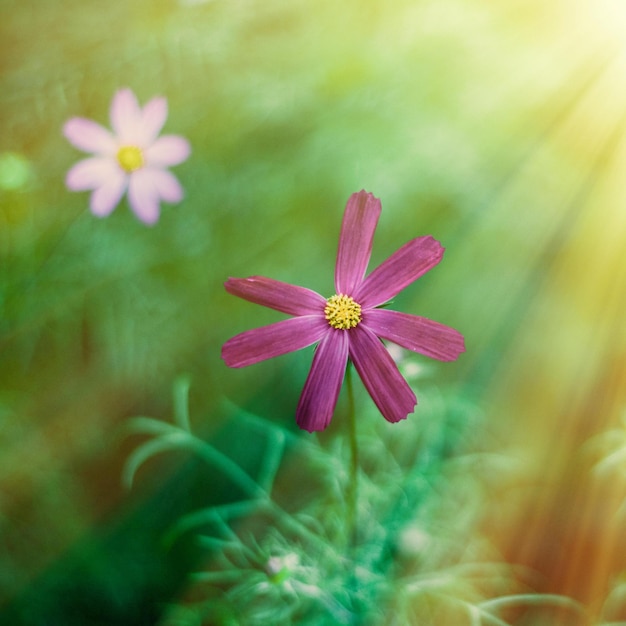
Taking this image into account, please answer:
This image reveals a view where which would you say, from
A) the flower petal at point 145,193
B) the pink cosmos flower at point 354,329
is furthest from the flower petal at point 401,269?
the flower petal at point 145,193

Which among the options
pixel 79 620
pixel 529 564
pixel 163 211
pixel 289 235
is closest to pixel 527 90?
pixel 289 235

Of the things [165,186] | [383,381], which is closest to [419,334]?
Result: [383,381]

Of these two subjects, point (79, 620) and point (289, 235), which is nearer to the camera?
point (79, 620)

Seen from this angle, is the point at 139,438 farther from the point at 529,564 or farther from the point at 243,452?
the point at 529,564

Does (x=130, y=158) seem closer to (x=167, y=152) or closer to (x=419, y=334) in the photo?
(x=167, y=152)

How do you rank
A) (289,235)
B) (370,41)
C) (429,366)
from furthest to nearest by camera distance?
(370,41), (289,235), (429,366)

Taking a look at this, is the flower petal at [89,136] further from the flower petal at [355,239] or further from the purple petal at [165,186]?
the flower petal at [355,239]

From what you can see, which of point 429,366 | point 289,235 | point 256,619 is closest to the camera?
point 256,619
